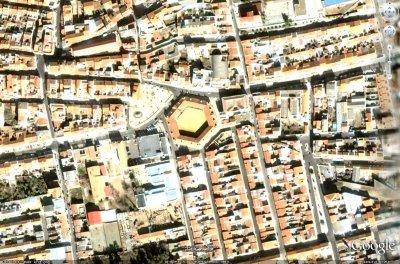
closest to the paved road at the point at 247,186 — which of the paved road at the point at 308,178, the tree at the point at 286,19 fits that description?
the paved road at the point at 308,178

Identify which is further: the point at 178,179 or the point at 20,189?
the point at 20,189

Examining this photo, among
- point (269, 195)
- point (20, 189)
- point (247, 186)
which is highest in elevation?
point (20, 189)

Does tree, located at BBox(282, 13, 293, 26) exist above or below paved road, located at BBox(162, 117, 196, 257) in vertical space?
above

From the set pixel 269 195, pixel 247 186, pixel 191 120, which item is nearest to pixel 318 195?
pixel 269 195

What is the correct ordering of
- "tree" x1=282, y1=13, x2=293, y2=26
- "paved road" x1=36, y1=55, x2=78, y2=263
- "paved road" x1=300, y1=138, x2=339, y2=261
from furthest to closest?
"paved road" x1=36, y1=55, x2=78, y2=263
"paved road" x1=300, y1=138, x2=339, y2=261
"tree" x1=282, y1=13, x2=293, y2=26

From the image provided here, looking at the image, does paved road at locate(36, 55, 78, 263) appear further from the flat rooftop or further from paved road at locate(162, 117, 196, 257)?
the flat rooftop

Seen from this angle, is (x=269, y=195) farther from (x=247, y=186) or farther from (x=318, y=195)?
(x=318, y=195)

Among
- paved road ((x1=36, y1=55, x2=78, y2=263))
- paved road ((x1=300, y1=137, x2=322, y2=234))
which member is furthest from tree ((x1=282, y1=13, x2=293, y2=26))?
paved road ((x1=36, y1=55, x2=78, y2=263))

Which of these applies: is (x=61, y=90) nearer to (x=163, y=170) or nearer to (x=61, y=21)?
(x=61, y=21)

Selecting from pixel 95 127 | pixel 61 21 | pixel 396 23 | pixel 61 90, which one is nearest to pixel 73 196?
pixel 95 127

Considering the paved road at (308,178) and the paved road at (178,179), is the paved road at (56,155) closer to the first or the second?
the paved road at (178,179)

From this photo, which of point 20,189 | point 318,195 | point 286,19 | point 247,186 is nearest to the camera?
point 286,19
